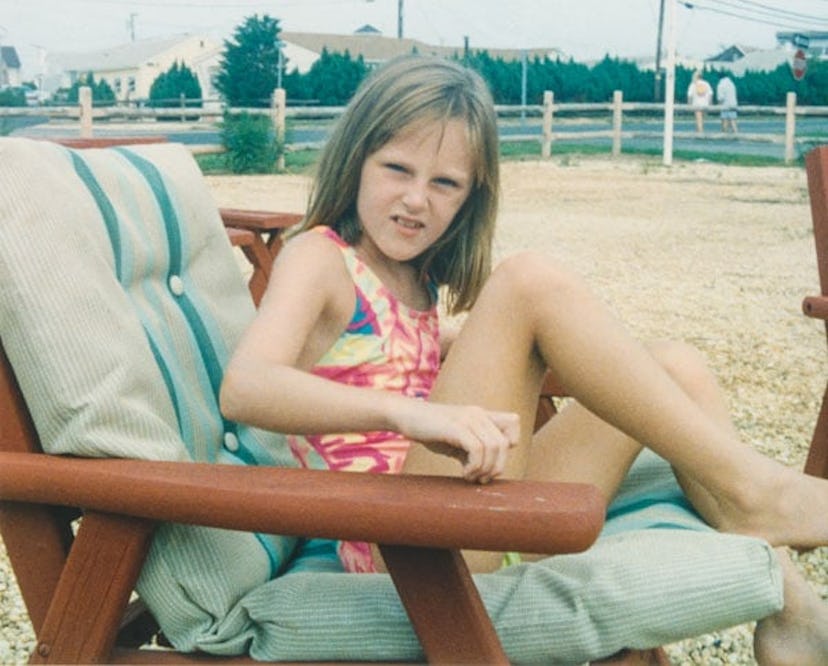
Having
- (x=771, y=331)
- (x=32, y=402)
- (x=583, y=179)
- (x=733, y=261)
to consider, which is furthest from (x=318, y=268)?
(x=583, y=179)

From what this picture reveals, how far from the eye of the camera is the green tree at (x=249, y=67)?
34.8 meters

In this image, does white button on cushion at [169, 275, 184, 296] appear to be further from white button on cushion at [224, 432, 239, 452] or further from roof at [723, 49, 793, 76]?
roof at [723, 49, 793, 76]

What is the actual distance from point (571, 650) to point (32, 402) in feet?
2.44

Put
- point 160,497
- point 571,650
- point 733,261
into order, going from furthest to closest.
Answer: point 733,261 < point 571,650 < point 160,497

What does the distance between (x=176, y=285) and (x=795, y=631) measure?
3.78ft

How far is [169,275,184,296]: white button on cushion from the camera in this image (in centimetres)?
216

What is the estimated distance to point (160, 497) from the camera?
1387mm

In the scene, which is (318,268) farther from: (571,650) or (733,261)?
(733,261)

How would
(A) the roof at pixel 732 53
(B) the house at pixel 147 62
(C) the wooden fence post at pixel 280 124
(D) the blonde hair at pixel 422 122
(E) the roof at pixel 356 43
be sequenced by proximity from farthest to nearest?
1. (A) the roof at pixel 732 53
2. (B) the house at pixel 147 62
3. (E) the roof at pixel 356 43
4. (C) the wooden fence post at pixel 280 124
5. (D) the blonde hair at pixel 422 122

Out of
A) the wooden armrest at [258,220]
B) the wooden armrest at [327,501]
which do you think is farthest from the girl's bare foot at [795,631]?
the wooden armrest at [258,220]

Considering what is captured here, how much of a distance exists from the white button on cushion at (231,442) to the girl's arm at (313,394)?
23 cm

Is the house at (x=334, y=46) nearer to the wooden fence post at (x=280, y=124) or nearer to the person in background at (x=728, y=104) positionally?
the person in background at (x=728, y=104)

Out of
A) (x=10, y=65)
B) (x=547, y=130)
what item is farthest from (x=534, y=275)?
(x=10, y=65)

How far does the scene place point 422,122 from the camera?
2.03 m
